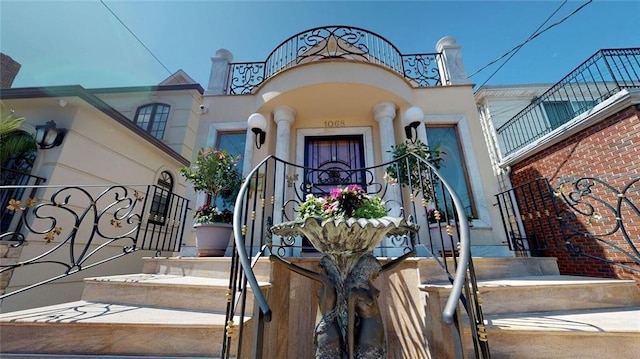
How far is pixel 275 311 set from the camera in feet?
6.07

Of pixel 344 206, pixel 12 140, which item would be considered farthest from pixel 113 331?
pixel 12 140

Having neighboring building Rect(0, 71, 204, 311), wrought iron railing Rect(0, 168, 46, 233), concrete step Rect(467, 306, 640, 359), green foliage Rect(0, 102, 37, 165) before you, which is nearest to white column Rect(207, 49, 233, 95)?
neighboring building Rect(0, 71, 204, 311)

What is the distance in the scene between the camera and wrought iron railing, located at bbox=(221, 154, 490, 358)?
1043 millimetres

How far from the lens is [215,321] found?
1509mm

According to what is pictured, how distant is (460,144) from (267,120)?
3.65 m

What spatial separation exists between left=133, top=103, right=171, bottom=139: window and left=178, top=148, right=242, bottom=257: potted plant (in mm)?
4477

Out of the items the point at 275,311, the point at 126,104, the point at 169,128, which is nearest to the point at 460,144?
the point at 275,311

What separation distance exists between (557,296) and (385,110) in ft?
10.9

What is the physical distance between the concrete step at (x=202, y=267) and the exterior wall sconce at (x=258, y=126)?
7.49 feet

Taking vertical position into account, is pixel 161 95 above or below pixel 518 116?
above

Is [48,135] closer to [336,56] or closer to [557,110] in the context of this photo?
[336,56]

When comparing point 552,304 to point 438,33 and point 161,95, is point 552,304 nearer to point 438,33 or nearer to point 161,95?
point 438,33

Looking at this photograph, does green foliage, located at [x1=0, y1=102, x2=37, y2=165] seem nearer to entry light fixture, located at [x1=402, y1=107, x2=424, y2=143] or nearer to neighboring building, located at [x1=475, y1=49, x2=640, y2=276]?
entry light fixture, located at [x1=402, y1=107, x2=424, y2=143]

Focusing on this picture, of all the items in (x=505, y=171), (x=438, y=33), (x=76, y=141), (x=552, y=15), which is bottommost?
(x=505, y=171)
